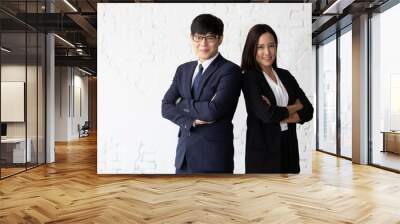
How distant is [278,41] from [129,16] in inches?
92.3

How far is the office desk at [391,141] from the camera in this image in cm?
731

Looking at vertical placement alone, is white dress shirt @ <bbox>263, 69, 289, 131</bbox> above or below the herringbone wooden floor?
above

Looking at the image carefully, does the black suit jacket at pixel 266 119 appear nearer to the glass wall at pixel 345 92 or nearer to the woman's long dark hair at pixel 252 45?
the woman's long dark hair at pixel 252 45

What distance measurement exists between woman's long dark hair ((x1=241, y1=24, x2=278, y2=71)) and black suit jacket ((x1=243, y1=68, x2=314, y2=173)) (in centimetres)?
11

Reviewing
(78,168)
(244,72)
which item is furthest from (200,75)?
(78,168)

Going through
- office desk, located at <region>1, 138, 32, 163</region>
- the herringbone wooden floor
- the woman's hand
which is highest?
the woman's hand

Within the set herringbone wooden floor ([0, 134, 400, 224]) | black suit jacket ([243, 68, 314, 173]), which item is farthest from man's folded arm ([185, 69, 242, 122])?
herringbone wooden floor ([0, 134, 400, 224])

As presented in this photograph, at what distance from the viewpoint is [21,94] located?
7277 millimetres

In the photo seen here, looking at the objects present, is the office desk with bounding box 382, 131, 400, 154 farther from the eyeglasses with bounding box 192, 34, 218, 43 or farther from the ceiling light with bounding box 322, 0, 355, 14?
the eyeglasses with bounding box 192, 34, 218, 43

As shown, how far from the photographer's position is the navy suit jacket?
5.88 meters

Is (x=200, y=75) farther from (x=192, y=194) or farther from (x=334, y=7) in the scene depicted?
(x=334, y=7)

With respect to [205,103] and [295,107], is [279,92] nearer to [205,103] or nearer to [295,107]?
[295,107]

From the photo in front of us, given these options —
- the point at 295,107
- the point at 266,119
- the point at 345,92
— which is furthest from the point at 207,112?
the point at 345,92

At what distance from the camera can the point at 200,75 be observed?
600cm
